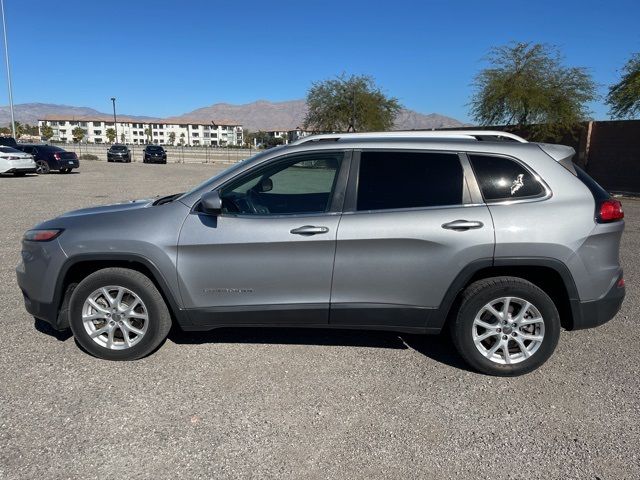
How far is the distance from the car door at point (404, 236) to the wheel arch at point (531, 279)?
0.17 ft

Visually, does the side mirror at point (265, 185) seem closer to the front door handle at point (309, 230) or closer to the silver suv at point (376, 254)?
the silver suv at point (376, 254)

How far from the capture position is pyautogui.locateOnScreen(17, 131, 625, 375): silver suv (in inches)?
134

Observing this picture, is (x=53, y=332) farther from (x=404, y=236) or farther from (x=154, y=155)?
(x=154, y=155)

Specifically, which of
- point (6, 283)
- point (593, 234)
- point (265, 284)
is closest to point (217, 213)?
point (265, 284)

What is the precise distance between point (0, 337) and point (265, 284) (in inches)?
102

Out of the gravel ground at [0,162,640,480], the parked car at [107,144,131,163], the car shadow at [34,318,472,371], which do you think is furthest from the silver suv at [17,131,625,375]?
the parked car at [107,144,131,163]

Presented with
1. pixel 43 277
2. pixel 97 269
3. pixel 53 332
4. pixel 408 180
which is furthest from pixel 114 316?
pixel 408 180

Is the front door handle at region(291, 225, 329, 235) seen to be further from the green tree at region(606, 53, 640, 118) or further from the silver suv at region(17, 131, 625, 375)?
the green tree at region(606, 53, 640, 118)

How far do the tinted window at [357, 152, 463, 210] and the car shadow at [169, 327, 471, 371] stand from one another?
1359 mm

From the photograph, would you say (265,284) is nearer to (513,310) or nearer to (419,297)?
(419,297)

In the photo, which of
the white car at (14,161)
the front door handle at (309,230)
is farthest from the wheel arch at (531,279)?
the white car at (14,161)

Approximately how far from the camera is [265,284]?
355cm

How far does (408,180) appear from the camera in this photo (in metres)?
3.57

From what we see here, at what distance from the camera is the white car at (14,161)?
2164 centimetres
